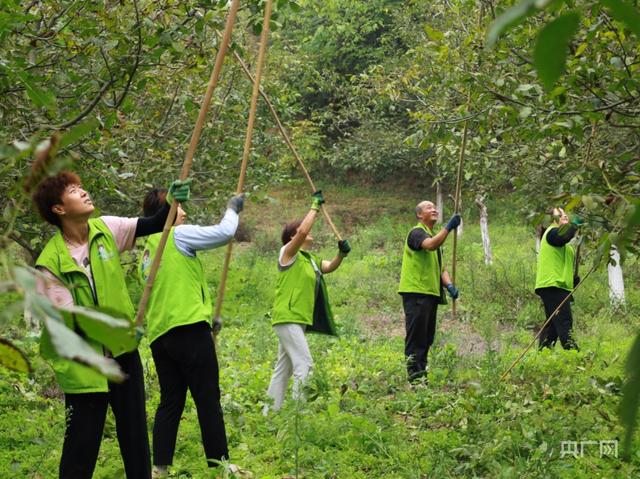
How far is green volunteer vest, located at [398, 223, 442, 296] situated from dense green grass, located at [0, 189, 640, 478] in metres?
0.64

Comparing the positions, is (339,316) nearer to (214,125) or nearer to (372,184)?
(214,125)

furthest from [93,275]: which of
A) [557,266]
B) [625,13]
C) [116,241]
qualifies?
[557,266]

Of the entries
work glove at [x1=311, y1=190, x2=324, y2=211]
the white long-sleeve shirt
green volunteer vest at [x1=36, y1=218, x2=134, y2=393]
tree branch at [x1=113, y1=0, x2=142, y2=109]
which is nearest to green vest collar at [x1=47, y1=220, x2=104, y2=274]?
green volunteer vest at [x1=36, y1=218, x2=134, y2=393]

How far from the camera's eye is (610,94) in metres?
4.50

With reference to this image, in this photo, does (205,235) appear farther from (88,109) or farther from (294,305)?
(294,305)

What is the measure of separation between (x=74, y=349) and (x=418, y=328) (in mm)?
6810

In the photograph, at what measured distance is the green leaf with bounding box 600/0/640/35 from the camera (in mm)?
757

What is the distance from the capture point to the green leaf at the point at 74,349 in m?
0.76

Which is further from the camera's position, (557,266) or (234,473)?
(557,266)

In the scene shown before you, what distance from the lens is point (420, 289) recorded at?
7.41 metres

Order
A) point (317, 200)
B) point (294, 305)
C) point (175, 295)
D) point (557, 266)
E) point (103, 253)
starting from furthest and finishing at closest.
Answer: point (557, 266) → point (294, 305) → point (317, 200) → point (175, 295) → point (103, 253)

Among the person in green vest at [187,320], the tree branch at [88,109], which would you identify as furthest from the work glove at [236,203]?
the tree branch at [88,109]

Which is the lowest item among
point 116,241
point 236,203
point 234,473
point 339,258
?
point 234,473

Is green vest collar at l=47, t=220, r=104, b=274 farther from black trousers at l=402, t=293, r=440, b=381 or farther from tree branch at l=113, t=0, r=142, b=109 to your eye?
black trousers at l=402, t=293, r=440, b=381
